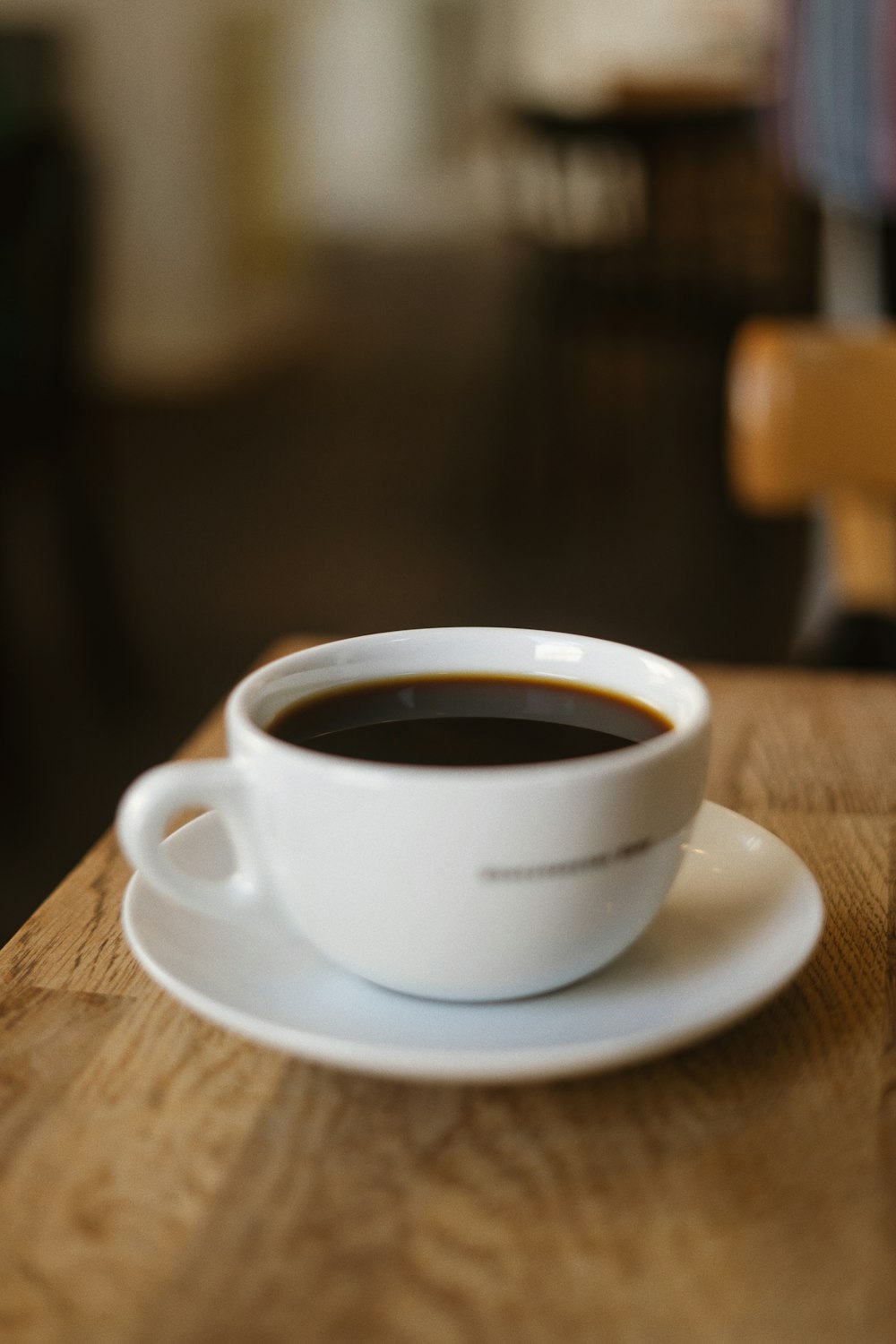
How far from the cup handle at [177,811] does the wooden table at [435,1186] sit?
1.6 inches

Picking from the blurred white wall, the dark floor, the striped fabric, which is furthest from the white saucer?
the blurred white wall

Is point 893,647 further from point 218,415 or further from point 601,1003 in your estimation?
point 218,415

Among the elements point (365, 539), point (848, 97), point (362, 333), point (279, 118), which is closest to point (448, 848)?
point (848, 97)

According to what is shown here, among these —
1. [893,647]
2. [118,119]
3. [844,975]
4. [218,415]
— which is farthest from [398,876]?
[118,119]

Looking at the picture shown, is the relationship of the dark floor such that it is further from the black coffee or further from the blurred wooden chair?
the black coffee

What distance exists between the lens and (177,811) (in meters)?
0.33

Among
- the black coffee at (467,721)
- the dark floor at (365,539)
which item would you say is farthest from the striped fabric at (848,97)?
the black coffee at (467,721)

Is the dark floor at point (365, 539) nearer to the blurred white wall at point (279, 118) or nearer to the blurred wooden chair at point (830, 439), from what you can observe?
the blurred white wall at point (279, 118)

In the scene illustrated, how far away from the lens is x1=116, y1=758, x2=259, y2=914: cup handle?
31cm

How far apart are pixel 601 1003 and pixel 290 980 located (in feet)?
0.25

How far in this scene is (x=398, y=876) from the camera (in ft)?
0.99

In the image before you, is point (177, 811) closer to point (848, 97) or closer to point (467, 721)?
point (467, 721)

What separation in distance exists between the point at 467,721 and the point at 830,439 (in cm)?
62

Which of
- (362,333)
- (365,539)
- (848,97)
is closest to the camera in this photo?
(848,97)
